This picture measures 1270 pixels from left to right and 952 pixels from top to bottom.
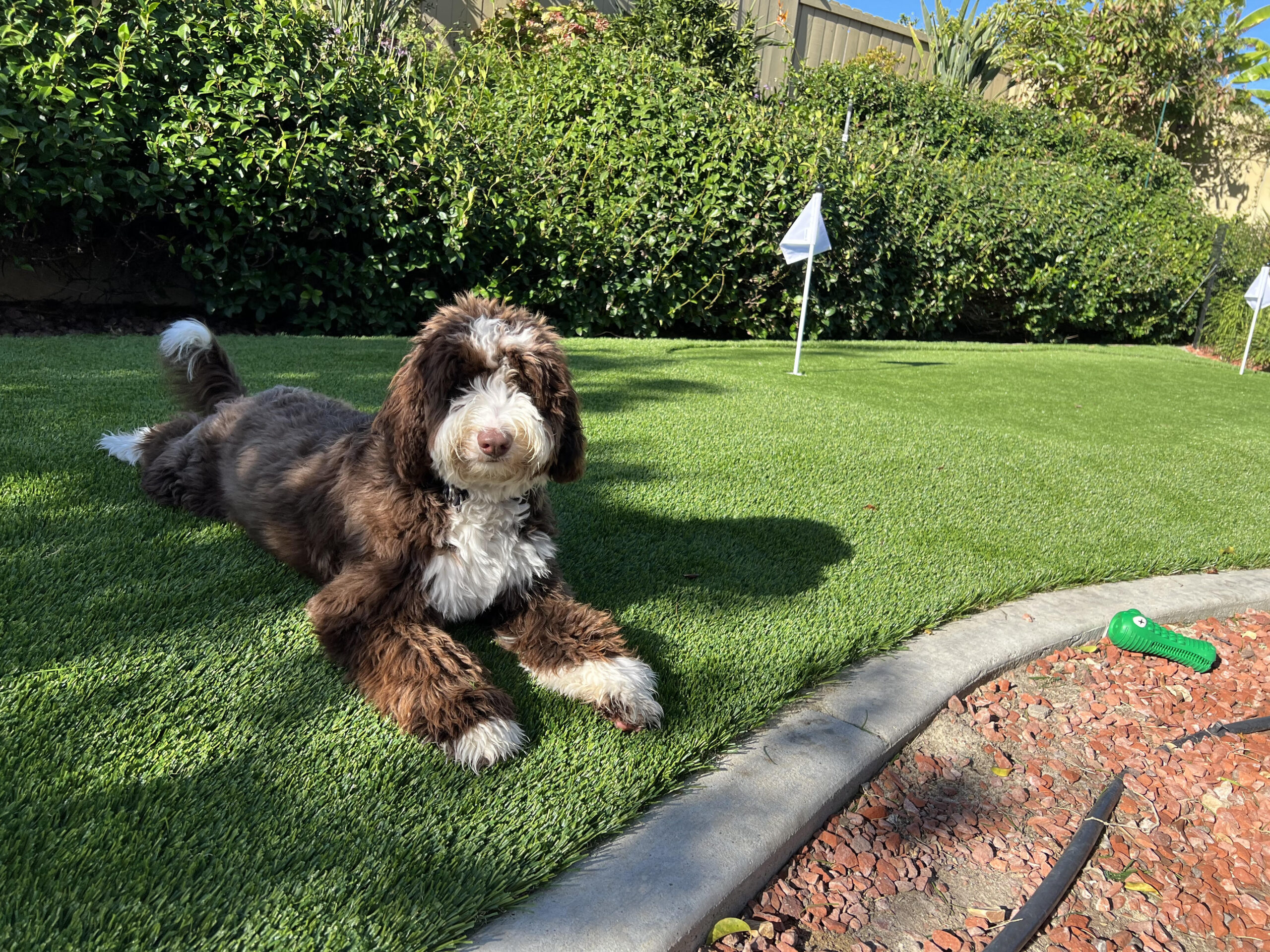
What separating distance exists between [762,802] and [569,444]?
3.99ft

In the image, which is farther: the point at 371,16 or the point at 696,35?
the point at 696,35

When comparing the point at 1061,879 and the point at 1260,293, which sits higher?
the point at 1260,293

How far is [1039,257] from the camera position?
12953 millimetres

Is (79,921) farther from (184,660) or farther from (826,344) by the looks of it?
(826,344)

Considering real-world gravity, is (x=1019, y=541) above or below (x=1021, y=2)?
below

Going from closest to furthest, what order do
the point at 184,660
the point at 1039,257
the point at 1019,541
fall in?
the point at 184,660 < the point at 1019,541 < the point at 1039,257

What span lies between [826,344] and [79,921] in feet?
32.7

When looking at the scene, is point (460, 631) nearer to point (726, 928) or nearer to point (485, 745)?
point (485, 745)

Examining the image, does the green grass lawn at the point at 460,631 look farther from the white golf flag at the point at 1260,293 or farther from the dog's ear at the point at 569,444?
the white golf flag at the point at 1260,293

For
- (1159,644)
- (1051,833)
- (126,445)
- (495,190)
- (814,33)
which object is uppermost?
(814,33)

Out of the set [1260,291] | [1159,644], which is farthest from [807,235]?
[1260,291]

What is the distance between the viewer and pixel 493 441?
2309 millimetres

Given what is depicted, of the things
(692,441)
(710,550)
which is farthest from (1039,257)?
(710,550)

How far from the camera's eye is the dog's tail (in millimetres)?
3688
